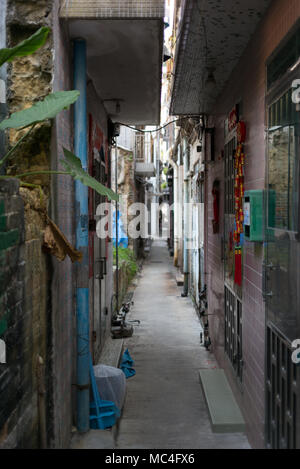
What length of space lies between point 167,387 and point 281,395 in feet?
11.0

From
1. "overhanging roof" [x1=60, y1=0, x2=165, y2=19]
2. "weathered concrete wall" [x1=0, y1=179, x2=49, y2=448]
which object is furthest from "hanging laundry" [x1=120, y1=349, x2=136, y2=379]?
"overhanging roof" [x1=60, y1=0, x2=165, y2=19]

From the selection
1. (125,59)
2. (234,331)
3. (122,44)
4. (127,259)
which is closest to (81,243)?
(122,44)

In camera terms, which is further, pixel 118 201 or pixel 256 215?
pixel 256 215

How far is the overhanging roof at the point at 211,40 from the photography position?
172 inches

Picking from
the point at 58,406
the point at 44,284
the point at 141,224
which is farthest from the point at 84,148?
the point at 141,224

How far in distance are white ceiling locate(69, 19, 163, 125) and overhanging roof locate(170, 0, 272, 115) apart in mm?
302

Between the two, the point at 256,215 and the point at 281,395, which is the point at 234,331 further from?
the point at 281,395

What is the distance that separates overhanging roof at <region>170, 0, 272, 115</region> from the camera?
438 centimetres

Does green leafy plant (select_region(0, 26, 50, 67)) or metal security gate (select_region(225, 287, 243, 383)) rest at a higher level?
green leafy plant (select_region(0, 26, 50, 67))

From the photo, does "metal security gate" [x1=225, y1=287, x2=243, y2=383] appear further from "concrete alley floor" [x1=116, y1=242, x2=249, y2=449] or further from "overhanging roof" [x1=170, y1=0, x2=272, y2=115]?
"overhanging roof" [x1=170, y1=0, x2=272, y2=115]

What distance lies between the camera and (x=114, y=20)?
4.52m

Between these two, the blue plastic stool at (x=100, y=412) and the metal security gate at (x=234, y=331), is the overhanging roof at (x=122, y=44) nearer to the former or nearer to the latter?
the metal security gate at (x=234, y=331)

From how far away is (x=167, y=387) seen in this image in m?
6.78

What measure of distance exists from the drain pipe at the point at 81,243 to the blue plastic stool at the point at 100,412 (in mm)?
201
